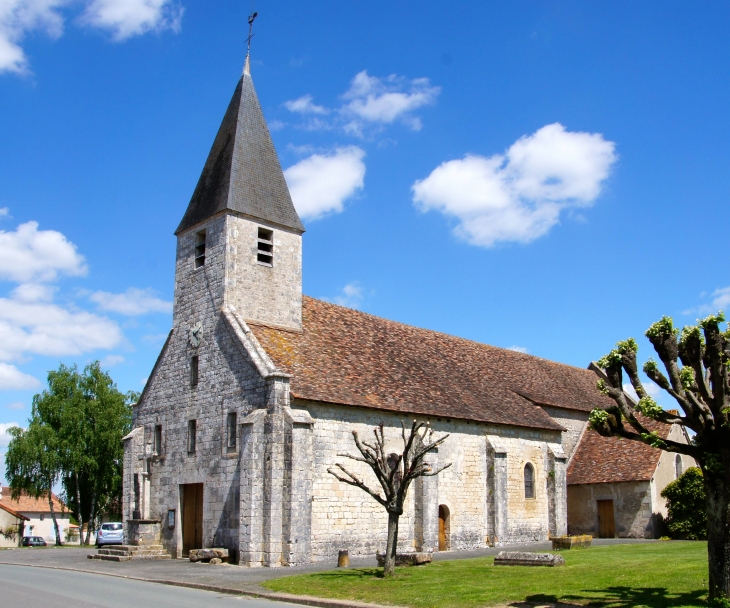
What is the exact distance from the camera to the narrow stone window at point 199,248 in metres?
27.3

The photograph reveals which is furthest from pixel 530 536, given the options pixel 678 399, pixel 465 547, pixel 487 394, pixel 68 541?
pixel 68 541

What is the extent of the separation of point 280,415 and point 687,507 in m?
18.3

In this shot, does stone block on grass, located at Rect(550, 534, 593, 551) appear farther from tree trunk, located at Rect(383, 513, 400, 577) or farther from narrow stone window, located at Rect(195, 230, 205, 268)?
A: narrow stone window, located at Rect(195, 230, 205, 268)

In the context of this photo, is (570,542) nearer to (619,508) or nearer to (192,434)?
(619,508)

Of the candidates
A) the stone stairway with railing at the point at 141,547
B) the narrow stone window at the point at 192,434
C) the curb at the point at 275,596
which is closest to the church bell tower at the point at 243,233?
the narrow stone window at the point at 192,434

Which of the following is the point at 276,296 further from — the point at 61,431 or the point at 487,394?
the point at 61,431

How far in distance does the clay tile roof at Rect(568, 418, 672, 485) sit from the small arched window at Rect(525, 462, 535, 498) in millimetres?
3586

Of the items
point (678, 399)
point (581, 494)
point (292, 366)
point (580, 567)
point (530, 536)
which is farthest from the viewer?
point (581, 494)

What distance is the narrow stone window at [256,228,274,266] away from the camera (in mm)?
26984

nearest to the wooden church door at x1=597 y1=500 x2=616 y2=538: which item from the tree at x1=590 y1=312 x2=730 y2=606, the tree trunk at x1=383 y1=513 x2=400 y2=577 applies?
the tree trunk at x1=383 y1=513 x2=400 y2=577

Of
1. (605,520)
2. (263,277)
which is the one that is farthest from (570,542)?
(263,277)

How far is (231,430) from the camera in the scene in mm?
23703

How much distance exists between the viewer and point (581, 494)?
109ft

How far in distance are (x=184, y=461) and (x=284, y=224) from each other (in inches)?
383
